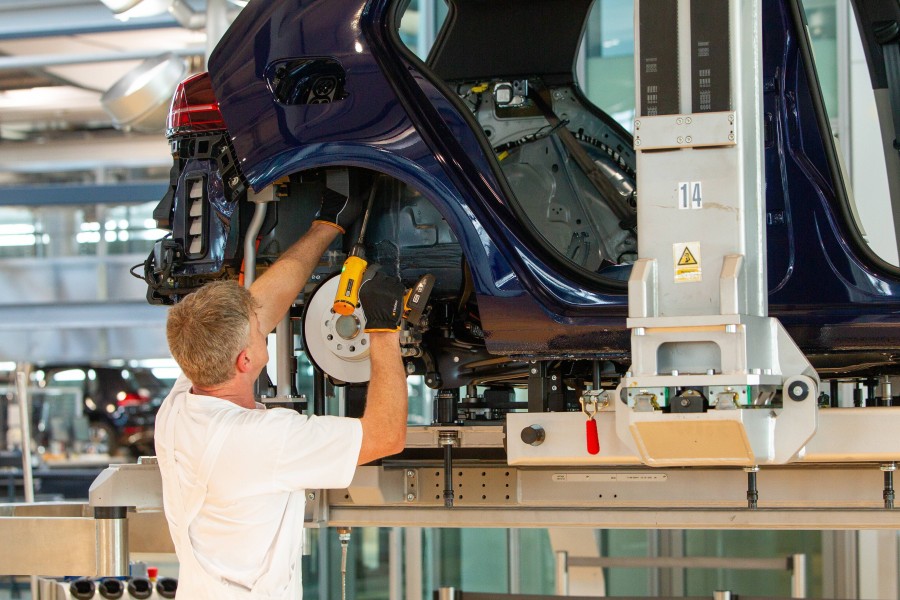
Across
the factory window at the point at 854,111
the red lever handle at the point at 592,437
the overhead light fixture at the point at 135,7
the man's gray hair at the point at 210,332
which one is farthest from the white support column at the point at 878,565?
the man's gray hair at the point at 210,332

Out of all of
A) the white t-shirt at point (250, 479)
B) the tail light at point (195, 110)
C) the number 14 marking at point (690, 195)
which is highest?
the tail light at point (195, 110)

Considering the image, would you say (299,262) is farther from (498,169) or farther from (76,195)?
(76,195)

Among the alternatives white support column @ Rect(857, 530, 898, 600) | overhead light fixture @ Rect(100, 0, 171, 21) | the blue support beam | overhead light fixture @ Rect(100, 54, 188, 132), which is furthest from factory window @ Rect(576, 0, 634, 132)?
the blue support beam

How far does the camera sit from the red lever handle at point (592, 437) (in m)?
3.04

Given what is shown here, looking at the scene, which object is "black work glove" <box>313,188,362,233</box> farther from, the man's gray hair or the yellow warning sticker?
the yellow warning sticker

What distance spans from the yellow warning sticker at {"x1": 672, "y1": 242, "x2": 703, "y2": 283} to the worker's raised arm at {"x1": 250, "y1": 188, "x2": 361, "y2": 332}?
1193mm

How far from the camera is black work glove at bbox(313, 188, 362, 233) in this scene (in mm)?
3434

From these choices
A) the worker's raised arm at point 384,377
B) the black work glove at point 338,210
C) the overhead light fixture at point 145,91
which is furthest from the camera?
the overhead light fixture at point 145,91

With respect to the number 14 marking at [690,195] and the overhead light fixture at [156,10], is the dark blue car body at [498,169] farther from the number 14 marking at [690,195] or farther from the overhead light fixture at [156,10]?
the overhead light fixture at [156,10]

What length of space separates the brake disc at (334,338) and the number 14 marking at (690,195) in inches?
47.2

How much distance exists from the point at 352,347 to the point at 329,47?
2.83 ft

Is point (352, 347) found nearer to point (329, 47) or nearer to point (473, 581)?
point (329, 47)

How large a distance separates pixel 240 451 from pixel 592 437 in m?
0.92

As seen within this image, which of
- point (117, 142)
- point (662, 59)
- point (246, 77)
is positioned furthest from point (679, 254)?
point (117, 142)
